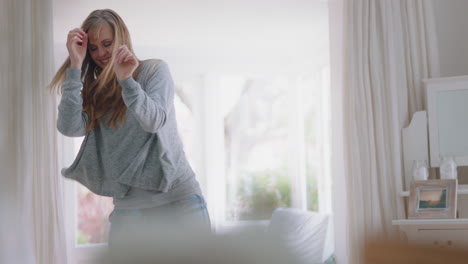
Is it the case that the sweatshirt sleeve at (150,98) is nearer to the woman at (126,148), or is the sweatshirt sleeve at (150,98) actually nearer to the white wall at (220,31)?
the woman at (126,148)

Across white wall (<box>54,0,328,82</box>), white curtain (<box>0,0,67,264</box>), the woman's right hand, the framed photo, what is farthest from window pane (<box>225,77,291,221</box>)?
the woman's right hand

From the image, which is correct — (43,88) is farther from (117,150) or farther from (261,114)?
(261,114)

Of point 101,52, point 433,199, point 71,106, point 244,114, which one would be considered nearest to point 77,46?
point 101,52

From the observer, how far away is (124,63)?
1226 millimetres

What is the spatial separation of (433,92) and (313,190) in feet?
10.5

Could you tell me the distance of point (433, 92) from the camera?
2980 mm

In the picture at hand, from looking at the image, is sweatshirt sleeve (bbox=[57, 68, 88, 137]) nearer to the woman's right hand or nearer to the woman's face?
the woman's right hand

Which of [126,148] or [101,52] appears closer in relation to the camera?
[126,148]

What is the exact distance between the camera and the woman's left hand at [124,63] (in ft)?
3.92

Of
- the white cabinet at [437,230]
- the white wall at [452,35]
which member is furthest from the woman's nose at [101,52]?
the white wall at [452,35]

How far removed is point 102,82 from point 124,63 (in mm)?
431

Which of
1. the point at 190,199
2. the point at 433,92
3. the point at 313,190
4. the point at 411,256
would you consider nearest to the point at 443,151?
the point at 433,92

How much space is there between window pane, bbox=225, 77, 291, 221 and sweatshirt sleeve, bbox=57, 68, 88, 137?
453 cm

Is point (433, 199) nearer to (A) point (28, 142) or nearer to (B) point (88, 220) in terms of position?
(A) point (28, 142)
